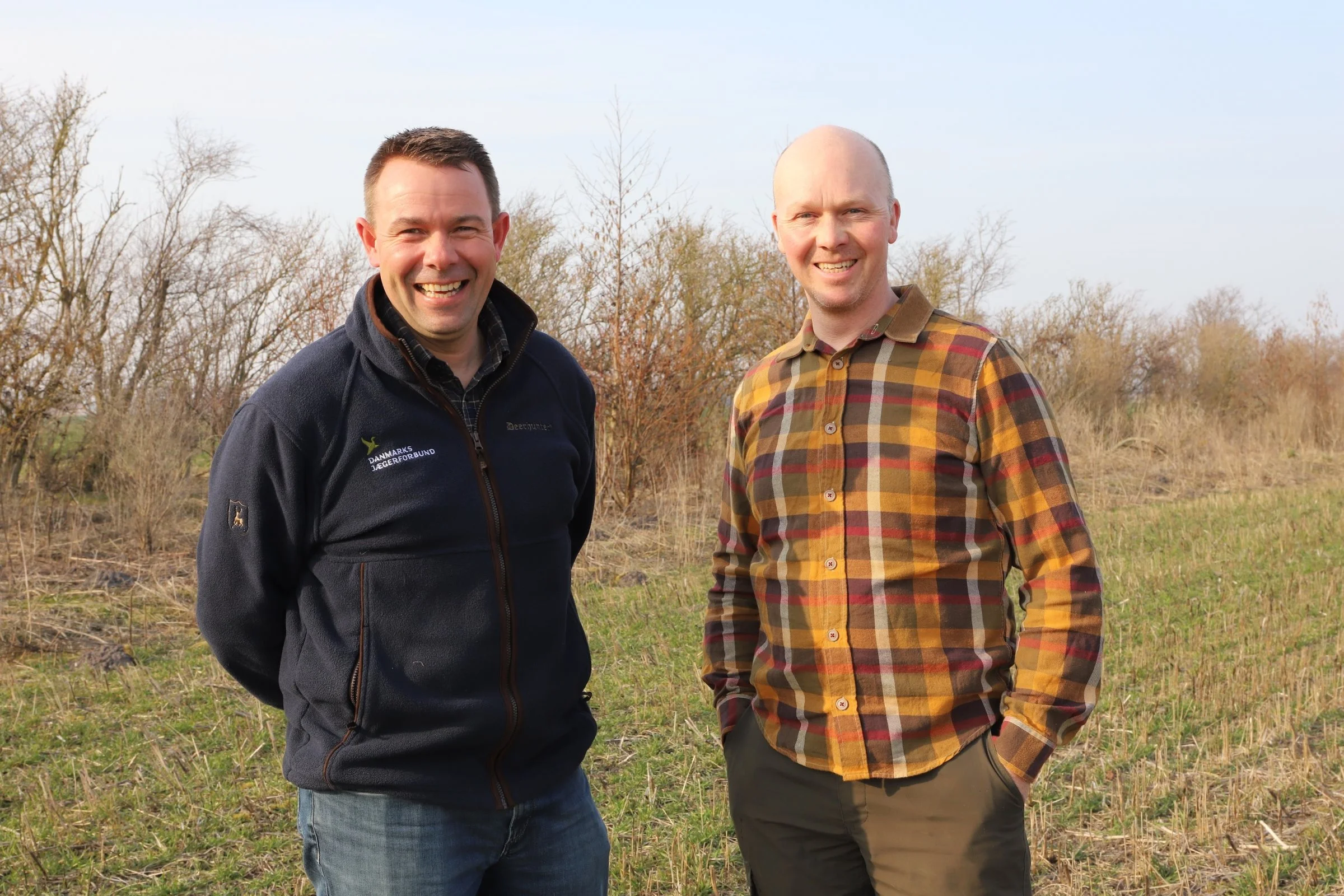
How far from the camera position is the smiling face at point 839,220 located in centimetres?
256

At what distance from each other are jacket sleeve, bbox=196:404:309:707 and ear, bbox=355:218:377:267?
46 centimetres

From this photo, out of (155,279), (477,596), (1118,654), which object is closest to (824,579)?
(477,596)

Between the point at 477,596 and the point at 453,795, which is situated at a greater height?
the point at 477,596

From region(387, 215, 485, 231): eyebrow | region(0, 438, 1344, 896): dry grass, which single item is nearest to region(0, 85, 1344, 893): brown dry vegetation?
region(0, 438, 1344, 896): dry grass

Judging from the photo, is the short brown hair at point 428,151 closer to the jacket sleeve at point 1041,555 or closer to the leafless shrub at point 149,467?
the jacket sleeve at point 1041,555

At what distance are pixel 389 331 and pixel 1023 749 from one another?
166 centimetres

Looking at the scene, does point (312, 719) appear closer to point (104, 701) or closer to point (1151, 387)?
point (104, 701)

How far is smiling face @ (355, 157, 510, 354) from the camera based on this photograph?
247 cm

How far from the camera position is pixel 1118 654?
7602 mm

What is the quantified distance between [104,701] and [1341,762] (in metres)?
7.33

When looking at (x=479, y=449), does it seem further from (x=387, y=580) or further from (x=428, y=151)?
(x=428, y=151)

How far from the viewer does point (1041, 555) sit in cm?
243

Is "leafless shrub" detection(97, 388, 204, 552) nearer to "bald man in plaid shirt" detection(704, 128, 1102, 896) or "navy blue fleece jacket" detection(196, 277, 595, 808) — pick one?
"navy blue fleece jacket" detection(196, 277, 595, 808)

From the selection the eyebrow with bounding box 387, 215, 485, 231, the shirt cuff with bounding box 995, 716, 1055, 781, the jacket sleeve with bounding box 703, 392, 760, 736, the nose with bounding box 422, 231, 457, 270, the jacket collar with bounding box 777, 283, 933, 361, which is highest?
the eyebrow with bounding box 387, 215, 485, 231
